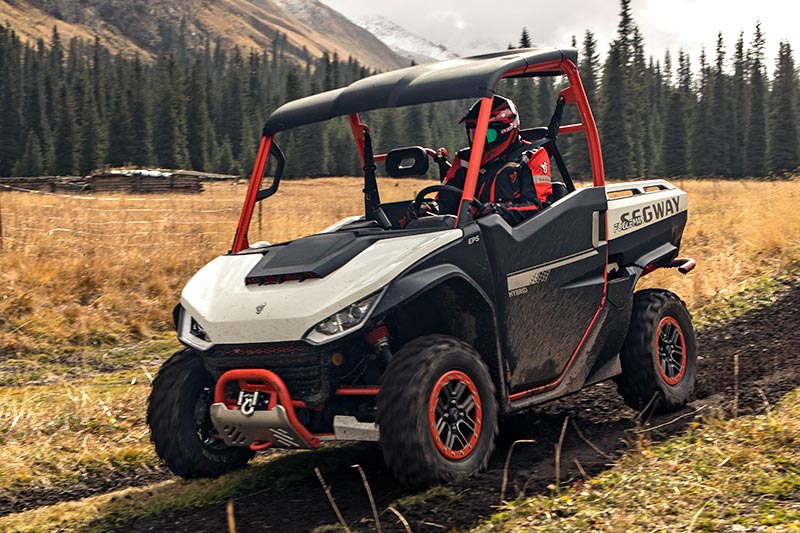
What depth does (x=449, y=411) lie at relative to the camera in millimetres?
4859

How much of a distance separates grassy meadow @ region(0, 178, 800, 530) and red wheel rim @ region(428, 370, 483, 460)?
0.74m

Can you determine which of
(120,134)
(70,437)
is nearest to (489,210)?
(70,437)

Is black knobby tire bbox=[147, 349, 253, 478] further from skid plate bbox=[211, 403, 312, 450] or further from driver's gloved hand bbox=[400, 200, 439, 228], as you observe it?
driver's gloved hand bbox=[400, 200, 439, 228]

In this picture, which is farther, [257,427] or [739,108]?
[739,108]

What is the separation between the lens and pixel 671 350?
672 cm

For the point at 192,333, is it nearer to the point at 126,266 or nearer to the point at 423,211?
the point at 423,211

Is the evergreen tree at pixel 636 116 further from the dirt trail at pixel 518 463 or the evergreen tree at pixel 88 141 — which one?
the dirt trail at pixel 518 463

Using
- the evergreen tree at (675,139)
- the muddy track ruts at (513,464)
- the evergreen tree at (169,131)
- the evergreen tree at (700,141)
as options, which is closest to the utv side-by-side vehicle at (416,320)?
the muddy track ruts at (513,464)

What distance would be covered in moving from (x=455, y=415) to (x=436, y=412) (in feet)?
0.39

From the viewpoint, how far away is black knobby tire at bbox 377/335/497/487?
4555mm

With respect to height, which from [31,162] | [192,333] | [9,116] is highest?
[9,116]

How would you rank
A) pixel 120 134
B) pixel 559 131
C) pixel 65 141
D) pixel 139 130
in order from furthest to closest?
pixel 139 130 → pixel 120 134 → pixel 65 141 → pixel 559 131

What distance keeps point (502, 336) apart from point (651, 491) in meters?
1.44

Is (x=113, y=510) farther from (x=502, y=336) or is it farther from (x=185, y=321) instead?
(x=502, y=336)
